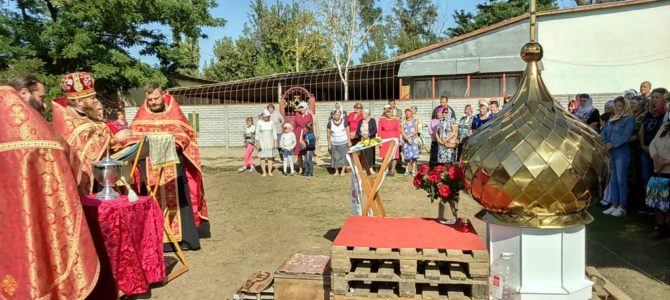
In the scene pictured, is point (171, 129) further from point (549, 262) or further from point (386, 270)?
point (549, 262)

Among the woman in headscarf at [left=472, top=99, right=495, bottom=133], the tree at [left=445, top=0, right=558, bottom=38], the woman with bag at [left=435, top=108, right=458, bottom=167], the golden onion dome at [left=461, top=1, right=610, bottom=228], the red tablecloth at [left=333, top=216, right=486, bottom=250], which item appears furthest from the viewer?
the tree at [left=445, top=0, right=558, bottom=38]

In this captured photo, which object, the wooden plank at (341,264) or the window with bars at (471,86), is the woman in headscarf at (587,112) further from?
the window with bars at (471,86)

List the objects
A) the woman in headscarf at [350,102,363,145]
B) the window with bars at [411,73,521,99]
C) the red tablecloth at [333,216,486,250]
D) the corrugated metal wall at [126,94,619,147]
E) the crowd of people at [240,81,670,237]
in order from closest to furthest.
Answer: the red tablecloth at [333,216,486,250] → the crowd of people at [240,81,670,237] → the woman in headscarf at [350,102,363,145] → the window with bars at [411,73,521,99] → the corrugated metal wall at [126,94,619,147]

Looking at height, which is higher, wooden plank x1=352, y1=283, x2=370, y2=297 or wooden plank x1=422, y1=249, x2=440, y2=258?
wooden plank x1=422, y1=249, x2=440, y2=258

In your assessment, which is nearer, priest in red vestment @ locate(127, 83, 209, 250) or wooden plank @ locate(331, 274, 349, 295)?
wooden plank @ locate(331, 274, 349, 295)

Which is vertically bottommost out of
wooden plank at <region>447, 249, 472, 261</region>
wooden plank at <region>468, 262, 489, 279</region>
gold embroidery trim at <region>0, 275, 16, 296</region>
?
gold embroidery trim at <region>0, 275, 16, 296</region>

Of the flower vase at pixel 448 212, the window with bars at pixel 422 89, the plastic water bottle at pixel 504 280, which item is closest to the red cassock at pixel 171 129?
the flower vase at pixel 448 212

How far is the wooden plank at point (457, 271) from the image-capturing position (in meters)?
3.11

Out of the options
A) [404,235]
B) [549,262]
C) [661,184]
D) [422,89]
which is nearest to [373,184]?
[404,235]

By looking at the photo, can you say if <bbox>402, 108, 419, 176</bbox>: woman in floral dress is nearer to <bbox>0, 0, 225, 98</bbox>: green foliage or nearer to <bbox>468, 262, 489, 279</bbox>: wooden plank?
<bbox>468, 262, 489, 279</bbox>: wooden plank

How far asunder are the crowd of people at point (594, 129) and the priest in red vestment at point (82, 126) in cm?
304

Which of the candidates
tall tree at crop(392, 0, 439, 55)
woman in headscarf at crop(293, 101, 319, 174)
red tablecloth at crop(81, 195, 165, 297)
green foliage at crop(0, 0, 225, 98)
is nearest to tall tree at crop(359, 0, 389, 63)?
tall tree at crop(392, 0, 439, 55)

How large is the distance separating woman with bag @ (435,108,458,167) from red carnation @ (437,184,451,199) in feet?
19.8

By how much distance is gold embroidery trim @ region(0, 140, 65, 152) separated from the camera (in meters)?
3.14
